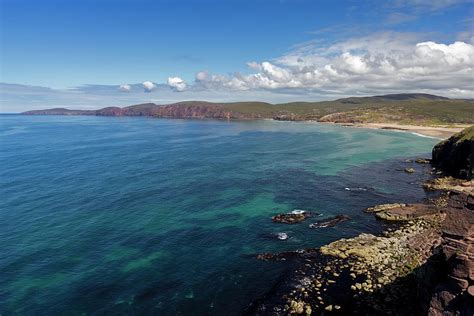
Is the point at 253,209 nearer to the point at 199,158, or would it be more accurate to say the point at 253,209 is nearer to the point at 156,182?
the point at 156,182

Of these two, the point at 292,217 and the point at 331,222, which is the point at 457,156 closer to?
the point at 331,222

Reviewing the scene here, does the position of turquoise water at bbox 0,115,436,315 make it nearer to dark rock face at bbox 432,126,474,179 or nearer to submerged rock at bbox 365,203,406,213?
submerged rock at bbox 365,203,406,213

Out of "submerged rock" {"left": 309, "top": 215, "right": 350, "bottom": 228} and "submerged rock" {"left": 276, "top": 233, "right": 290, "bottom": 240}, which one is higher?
"submerged rock" {"left": 309, "top": 215, "right": 350, "bottom": 228}

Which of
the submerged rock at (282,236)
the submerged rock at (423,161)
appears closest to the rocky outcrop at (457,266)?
the submerged rock at (282,236)

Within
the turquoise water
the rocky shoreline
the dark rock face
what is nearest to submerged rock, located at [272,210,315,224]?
the turquoise water

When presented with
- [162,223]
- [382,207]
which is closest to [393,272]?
[382,207]

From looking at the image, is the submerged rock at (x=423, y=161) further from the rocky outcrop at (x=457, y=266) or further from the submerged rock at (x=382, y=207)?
the rocky outcrop at (x=457, y=266)

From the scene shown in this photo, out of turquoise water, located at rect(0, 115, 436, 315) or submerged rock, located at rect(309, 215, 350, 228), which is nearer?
turquoise water, located at rect(0, 115, 436, 315)
